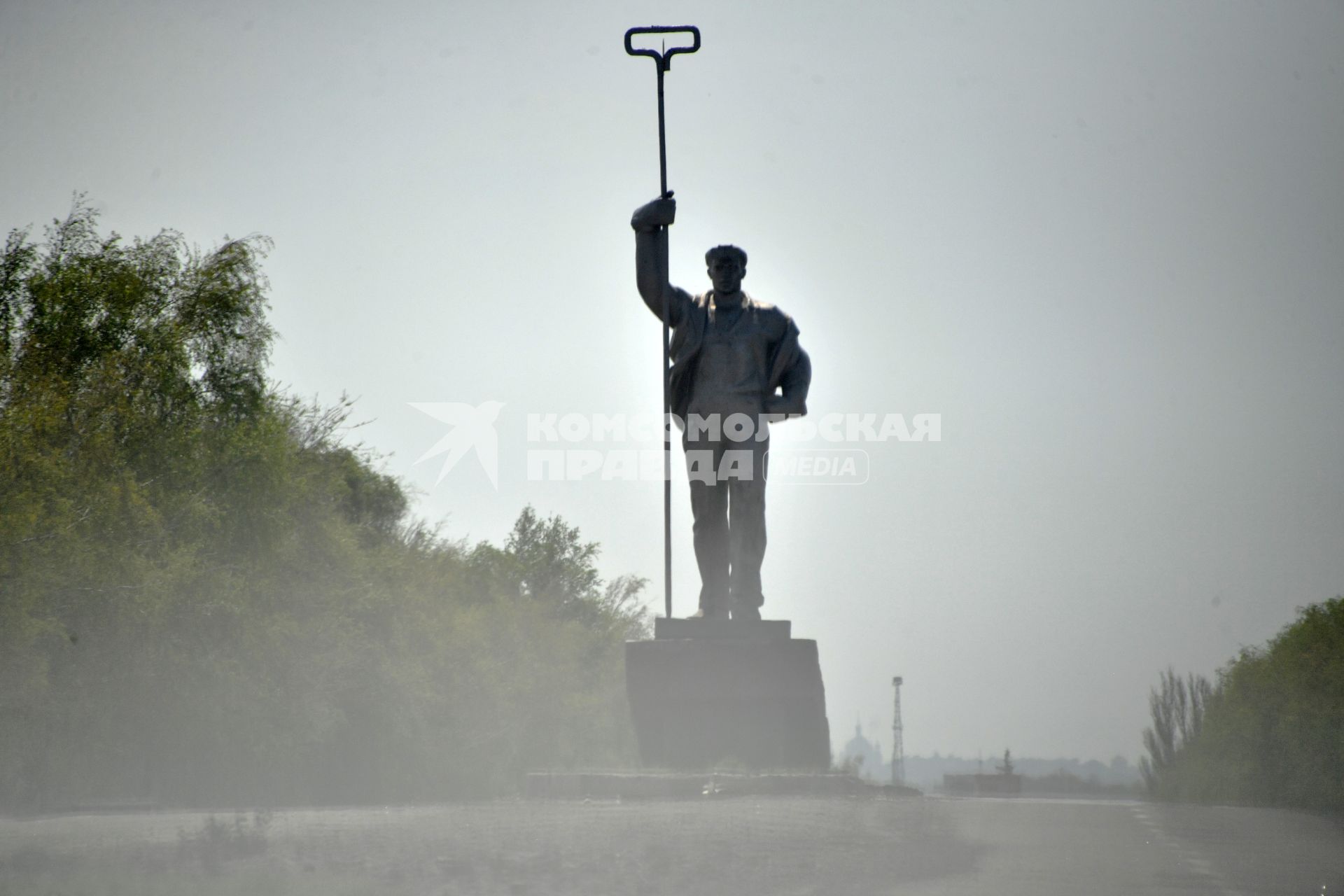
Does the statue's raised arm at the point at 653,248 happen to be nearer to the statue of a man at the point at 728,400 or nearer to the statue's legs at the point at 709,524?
the statue of a man at the point at 728,400

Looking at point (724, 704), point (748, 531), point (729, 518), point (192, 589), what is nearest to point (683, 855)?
point (724, 704)

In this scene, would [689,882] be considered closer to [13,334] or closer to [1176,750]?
[13,334]

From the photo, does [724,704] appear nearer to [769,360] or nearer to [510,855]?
[769,360]

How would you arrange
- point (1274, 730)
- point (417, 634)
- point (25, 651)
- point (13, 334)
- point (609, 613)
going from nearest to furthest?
point (25, 651)
point (13, 334)
point (1274, 730)
point (417, 634)
point (609, 613)

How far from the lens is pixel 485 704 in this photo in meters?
40.5

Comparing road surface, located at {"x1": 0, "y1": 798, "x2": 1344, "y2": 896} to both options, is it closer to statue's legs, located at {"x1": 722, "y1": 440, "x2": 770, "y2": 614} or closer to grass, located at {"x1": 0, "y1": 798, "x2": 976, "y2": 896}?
grass, located at {"x1": 0, "y1": 798, "x2": 976, "y2": 896}

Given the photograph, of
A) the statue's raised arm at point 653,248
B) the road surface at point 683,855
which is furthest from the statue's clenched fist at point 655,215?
the road surface at point 683,855

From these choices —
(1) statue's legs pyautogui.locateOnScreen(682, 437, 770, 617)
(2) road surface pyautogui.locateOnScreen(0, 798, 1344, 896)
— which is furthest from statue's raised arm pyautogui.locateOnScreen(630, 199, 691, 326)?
(2) road surface pyautogui.locateOnScreen(0, 798, 1344, 896)

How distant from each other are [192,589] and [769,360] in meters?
19.2

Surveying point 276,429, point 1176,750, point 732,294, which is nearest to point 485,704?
point 276,429

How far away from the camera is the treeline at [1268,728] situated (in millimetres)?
27125

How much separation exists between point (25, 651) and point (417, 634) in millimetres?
16341

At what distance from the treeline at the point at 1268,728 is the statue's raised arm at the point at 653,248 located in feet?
52.0

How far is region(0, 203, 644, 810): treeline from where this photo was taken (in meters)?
23.5
